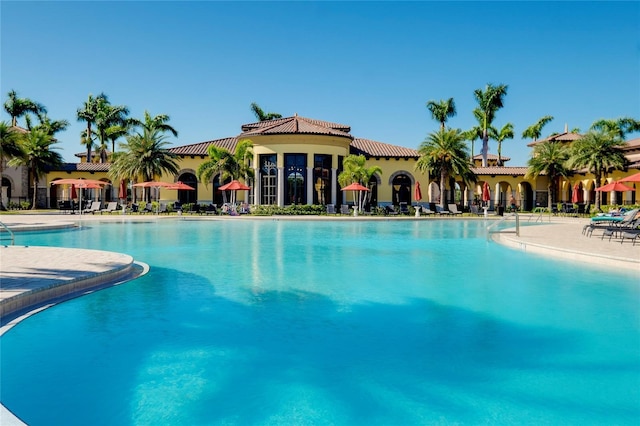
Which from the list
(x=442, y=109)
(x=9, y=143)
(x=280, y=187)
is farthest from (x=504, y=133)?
(x=9, y=143)

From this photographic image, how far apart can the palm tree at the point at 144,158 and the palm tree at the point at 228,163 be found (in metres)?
4.83

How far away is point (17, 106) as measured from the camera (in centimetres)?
4912

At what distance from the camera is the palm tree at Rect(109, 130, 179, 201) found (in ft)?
120

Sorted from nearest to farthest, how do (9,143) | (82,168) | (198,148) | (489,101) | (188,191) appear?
1. (9,143)
2. (188,191)
3. (198,148)
4. (82,168)
5. (489,101)

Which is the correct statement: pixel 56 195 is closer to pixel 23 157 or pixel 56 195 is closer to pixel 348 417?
pixel 23 157

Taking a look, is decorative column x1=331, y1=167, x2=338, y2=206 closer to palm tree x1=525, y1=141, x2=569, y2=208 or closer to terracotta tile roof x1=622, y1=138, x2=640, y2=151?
palm tree x1=525, y1=141, x2=569, y2=208

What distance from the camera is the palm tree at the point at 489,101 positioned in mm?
52844

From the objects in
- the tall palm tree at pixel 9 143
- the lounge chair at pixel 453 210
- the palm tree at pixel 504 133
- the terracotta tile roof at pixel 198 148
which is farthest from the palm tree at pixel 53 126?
the palm tree at pixel 504 133

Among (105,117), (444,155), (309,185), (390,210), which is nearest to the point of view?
(309,185)

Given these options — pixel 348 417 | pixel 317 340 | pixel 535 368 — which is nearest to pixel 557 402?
pixel 535 368

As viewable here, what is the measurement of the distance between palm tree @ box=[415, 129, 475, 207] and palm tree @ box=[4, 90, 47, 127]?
137 feet

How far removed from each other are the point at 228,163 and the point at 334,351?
30.0m

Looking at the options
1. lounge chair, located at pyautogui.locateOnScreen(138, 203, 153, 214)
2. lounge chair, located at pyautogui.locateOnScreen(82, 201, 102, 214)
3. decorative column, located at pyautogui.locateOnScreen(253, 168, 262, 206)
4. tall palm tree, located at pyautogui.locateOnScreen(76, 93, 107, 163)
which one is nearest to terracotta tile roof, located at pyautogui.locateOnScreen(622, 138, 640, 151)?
decorative column, located at pyautogui.locateOnScreen(253, 168, 262, 206)

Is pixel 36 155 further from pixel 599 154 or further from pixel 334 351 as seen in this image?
pixel 599 154
